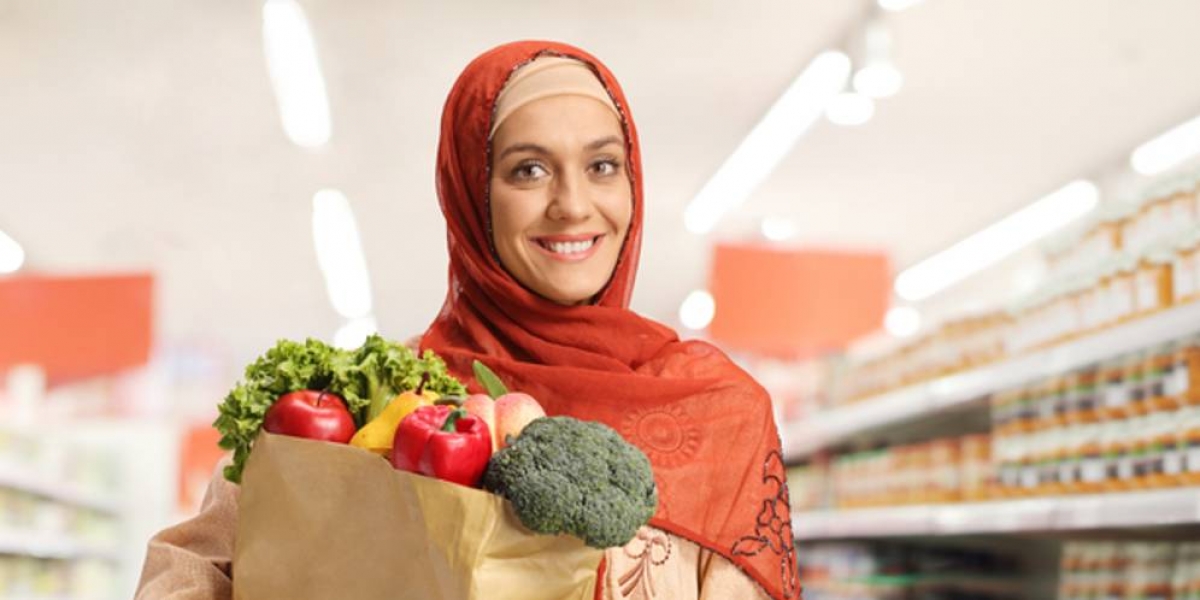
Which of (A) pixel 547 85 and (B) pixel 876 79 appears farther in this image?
(B) pixel 876 79

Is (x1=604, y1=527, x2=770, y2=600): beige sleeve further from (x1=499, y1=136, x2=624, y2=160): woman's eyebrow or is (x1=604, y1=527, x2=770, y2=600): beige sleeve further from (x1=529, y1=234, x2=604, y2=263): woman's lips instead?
(x1=499, y1=136, x2=624, y2=160): woman's eyebrow

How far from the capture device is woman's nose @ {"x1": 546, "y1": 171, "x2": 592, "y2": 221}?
5.56 ft

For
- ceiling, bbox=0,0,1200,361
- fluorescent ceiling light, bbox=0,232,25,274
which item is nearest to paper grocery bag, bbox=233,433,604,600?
ceiling, bbox=0,0,1200,361

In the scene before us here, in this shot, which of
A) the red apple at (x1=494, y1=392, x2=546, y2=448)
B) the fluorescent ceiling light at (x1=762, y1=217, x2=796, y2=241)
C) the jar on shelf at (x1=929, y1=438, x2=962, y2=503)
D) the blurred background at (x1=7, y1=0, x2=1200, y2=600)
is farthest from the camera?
the fluorescent ceiling light at (x1=762, y1=217, x2=796, y2=241)

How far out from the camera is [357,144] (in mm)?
9961

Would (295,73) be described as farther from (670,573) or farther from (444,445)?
(444,445)

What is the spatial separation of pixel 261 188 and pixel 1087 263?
8382 mm

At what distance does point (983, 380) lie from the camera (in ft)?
13.2

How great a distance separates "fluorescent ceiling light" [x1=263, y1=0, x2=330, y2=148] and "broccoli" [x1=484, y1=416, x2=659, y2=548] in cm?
626

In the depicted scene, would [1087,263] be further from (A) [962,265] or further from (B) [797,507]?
(A) [962,265]

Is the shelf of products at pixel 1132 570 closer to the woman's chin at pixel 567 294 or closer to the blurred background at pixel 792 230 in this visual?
the blurred background at pixel 792 230

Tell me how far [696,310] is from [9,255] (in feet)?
24.4

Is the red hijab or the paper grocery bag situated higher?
the red hijab

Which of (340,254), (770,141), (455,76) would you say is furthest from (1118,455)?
(340,254)
